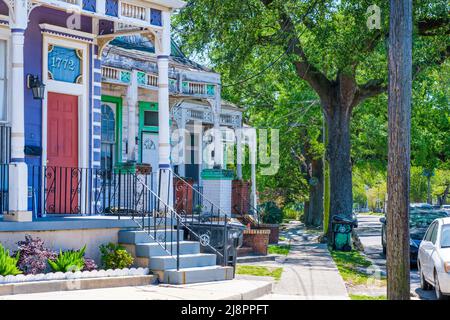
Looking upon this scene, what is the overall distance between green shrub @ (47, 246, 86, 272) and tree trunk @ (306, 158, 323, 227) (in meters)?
32.2

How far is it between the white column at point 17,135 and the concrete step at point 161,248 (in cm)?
211

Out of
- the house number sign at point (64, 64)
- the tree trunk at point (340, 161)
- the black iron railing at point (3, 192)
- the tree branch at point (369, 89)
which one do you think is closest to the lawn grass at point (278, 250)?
the tree trunk at point (340, 161)

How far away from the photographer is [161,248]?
14.9m

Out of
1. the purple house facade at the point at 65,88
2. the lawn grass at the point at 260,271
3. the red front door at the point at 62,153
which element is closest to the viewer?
the purple house facade at the point at 65,88

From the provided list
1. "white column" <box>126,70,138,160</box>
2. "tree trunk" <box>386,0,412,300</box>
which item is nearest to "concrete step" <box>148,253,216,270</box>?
"tree trunk" <box>386,0,412,300</box>

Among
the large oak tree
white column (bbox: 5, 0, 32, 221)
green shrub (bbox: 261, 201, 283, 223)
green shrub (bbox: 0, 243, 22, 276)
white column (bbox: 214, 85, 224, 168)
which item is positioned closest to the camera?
green shrub (bbox: 0, 243, 22, 276)

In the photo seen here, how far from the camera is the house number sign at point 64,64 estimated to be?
53.3ft

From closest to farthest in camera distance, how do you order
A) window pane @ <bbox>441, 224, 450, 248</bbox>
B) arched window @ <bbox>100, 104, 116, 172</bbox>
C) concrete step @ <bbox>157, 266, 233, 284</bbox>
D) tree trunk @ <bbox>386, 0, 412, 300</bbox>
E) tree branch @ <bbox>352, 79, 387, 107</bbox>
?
1. tree trunk @ <bbox>386, 0, 412, 300</bbox>
2. concrete step @ <bbox>157, 266, 233, 284</bbox>
3. window pane @ <bbox>441, 224, 450, 248</bbox>
4. arched window @ <bbox>100, 104, 116, 172</bbox>
5. tree branch @ <bbox>352, 79, 387, 107</bbox>

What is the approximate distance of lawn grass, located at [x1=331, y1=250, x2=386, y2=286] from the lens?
18359 mm

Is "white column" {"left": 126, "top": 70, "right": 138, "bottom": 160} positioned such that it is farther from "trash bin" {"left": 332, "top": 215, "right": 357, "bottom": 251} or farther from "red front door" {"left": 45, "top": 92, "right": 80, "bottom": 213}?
"trash bin" {"left": 332, "top": 215, "right": 357, "bottom": 251}

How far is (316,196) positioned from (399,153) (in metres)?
33.9

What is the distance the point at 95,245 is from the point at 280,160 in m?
31.5

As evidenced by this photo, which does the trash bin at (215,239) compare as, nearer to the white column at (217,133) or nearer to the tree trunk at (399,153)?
the tree trunk at (399,153)
